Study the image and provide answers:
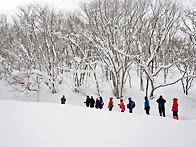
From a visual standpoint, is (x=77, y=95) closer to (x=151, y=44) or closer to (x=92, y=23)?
(x=92, y=23)

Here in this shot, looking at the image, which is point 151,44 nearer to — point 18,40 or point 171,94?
point 171,94

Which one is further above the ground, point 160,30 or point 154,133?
point 160,30

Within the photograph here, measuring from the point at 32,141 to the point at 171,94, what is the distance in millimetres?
17224

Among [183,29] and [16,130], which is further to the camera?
[183,29]

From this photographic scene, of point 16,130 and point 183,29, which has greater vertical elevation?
point 183,29

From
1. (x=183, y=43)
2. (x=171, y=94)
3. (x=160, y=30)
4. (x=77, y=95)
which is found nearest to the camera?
(x=160, y=30)

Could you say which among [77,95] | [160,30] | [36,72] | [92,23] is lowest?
[77,95]

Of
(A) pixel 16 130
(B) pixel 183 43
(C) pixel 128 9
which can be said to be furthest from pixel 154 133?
(B) pixel 183 43

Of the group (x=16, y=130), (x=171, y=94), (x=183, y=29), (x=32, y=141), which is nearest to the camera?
(x=32, y=141)

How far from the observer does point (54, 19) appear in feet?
60.0

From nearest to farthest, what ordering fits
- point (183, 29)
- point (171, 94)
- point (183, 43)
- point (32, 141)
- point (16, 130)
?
point (32, 141), point (16, 130), point (183, 29), point (171, 94), point (183, 43)

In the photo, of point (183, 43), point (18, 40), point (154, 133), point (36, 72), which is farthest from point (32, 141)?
point (183, 43)

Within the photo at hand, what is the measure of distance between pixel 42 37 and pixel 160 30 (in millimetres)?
14162

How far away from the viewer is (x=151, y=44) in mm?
17594
